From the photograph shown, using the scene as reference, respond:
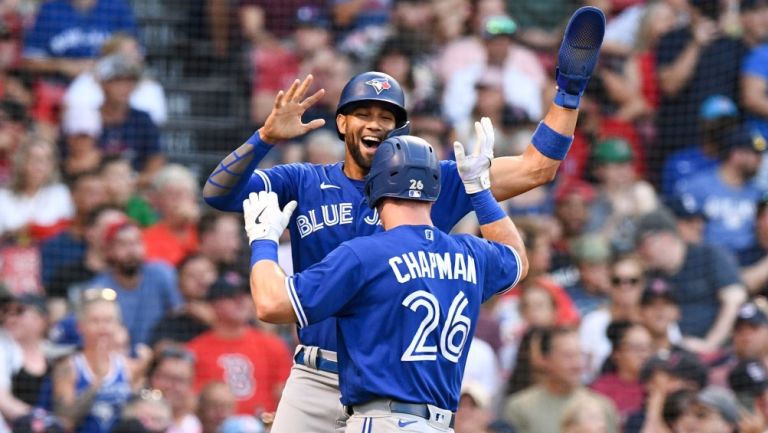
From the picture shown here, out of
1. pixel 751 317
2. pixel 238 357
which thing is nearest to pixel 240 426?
pixel 238 357

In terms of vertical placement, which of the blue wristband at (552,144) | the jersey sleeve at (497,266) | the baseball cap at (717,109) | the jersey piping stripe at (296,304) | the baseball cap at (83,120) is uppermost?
the baseball cap at (717,109)

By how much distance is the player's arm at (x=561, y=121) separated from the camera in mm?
6168

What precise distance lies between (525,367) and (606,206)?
201cm

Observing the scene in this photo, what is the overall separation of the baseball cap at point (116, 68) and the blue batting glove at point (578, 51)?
5348mm

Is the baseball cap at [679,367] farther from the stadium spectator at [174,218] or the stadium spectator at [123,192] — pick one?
the stadium spectator at [123,192]

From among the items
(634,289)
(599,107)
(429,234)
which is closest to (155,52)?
(599,107)

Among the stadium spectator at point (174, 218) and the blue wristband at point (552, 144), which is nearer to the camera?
the blue wristband at point (552, 144)

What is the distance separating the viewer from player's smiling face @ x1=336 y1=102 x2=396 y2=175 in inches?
232

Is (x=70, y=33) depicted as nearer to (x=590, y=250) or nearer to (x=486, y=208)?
(x=590, y=250)

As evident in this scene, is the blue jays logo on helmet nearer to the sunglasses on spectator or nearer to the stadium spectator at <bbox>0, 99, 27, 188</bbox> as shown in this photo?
the sunglasses on spectator

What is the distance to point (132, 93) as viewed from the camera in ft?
36.5

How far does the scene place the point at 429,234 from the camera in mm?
5395

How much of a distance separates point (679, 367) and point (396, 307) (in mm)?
3793

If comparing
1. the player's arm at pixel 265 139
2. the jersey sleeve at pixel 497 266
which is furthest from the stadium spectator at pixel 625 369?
the player's arm at pixel 265 139
